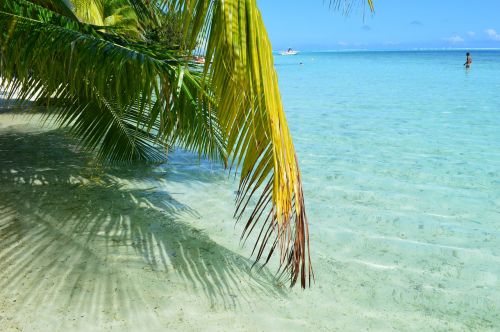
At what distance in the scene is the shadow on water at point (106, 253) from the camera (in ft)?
9.08

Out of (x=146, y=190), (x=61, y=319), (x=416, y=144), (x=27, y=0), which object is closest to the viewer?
(x=61, y=319)

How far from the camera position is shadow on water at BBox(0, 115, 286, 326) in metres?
2.77

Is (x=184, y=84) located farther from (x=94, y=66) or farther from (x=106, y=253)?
(x=106, y=253)

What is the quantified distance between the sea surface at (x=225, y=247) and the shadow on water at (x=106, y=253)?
1 cm

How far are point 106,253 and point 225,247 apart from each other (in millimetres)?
868

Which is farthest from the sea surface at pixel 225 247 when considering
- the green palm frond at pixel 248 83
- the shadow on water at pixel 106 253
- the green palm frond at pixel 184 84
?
the green palm frond at pixel 248 83

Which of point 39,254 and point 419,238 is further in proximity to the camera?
point 419,238

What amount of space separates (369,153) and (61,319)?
213 inches

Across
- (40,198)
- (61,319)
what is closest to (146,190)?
(40,198)

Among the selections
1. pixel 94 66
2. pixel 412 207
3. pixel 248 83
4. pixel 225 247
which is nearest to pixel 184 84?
pixel 94 66

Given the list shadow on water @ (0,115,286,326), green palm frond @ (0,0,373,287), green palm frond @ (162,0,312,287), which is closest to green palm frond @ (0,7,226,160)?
green palm frond @ (0,0,373,287)

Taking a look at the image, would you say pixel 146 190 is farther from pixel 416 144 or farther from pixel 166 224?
pixel 416 144

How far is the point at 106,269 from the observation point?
3066 mm

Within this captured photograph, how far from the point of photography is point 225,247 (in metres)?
3.55
